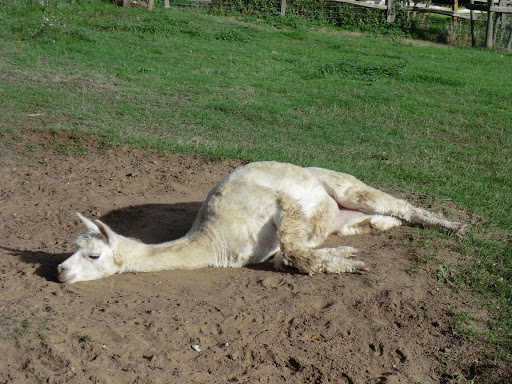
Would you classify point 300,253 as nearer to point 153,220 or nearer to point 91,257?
point 91,257

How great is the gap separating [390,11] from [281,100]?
1305 cm

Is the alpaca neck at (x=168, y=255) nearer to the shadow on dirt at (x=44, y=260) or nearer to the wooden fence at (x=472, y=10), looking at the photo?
the shadow on dirt at (x=44, y=260)

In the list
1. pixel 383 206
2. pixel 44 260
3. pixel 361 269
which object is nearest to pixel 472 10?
pixel 383 206

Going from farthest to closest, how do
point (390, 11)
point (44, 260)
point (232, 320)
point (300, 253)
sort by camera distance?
point (390, 11) < point (44, 260) < point (300, 253) < point (232, 320)

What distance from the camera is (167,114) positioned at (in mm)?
11367

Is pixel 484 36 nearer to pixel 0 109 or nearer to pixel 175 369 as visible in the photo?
pixel 0 109

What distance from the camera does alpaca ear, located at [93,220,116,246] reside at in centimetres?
525

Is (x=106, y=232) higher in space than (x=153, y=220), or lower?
higher

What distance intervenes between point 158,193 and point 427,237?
3430 millimetres

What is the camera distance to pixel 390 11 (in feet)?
78.8

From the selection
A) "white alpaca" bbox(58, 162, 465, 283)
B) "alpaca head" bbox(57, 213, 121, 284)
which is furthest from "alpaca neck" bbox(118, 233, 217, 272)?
"alpaca head" bbox(57, 213, 121, 284)

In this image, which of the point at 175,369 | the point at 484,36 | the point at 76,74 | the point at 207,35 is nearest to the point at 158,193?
the point at 175,369

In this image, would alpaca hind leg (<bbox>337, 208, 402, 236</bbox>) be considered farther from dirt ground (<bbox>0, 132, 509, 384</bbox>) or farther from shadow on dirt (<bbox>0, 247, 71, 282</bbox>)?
shadow on dirt (<bbox>0, 247, 71, 282</bbox>)

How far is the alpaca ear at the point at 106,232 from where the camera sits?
5.25 metres
